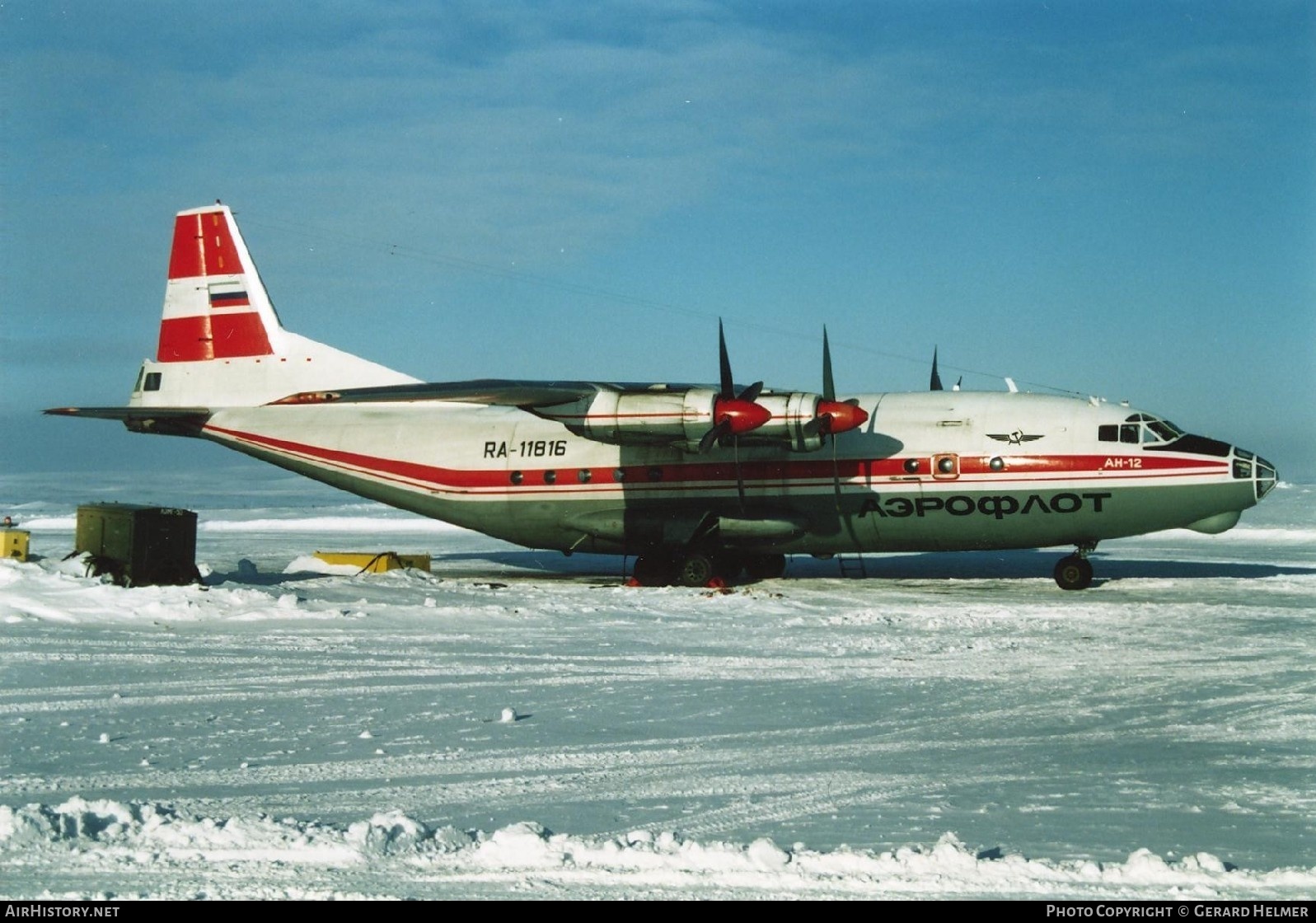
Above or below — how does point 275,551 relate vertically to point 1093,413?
below

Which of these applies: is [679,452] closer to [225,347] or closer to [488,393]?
[488,393]

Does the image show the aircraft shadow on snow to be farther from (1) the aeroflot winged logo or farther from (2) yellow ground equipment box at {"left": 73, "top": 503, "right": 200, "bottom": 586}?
(1) the aeroflot winged logo

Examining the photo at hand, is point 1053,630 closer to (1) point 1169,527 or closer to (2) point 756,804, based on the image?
(1) point 1169,527

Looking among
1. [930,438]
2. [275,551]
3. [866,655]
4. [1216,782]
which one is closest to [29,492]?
[275,551]

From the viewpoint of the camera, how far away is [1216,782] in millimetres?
7652

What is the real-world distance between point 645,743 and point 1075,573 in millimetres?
12815

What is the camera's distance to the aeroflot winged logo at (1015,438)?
63.6 feet

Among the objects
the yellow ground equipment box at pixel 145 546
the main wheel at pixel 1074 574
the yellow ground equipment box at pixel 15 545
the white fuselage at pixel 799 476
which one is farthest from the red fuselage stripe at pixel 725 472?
the yellow ground equipment box at pixel 145 546

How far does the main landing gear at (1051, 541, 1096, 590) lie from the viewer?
1952 cm

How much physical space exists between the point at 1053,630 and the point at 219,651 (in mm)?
9907

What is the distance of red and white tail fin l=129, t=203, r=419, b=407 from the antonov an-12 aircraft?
0.12 ft

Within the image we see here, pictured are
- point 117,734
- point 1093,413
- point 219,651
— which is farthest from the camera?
point 1093,413

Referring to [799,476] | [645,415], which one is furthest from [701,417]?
[799,476]

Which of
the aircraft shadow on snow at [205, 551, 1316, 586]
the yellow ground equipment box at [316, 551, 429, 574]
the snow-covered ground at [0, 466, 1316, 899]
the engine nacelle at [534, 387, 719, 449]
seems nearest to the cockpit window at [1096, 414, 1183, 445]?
the snow-covered ground at [0, 466, 1316, 899]
